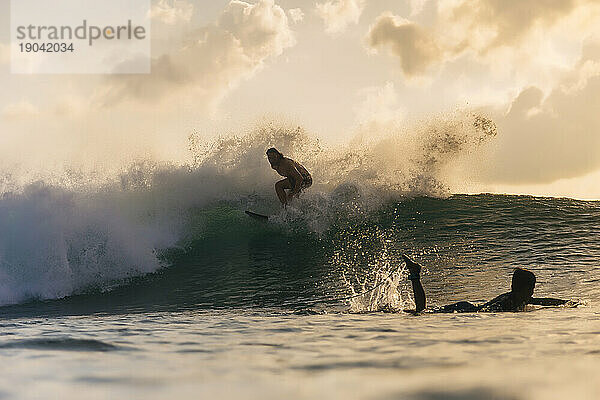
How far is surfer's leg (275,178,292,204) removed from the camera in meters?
11.8

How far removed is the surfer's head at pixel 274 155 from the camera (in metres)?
11.3

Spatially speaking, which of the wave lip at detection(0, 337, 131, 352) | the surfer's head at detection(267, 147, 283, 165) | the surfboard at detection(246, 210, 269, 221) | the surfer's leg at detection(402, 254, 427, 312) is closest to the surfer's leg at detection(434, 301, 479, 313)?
the surfer's leg at detection(402, 254, 427, 312)

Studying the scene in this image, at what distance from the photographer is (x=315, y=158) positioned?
14.8 meters

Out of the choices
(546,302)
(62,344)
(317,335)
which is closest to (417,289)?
(546,302)

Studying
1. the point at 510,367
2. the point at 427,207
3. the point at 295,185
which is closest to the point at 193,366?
the point at 510,367

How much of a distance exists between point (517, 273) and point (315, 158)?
375 inches

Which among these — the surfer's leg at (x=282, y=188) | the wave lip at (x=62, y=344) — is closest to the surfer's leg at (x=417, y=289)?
the wave lip at (x=62, y=344)

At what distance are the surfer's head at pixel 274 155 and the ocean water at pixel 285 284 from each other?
111 cm

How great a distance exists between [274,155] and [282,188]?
34.3 inches

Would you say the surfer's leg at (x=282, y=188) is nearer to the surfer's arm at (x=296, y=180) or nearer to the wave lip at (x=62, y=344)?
the surfer's arm at (x=296, y=180)

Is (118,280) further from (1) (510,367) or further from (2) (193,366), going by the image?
(1) (510,367)

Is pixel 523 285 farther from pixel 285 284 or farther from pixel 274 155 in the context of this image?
pixel 274 155

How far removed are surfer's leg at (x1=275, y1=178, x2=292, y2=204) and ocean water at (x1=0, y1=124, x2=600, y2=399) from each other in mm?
307

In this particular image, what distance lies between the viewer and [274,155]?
37.2ft
